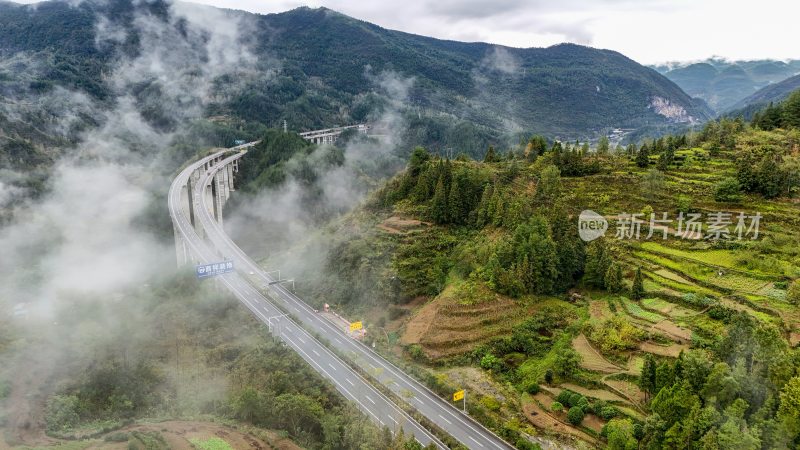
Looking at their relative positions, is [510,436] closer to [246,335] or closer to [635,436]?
[635,436]

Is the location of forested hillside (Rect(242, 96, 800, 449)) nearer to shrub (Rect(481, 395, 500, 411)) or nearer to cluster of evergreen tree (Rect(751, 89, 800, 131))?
shrub (Rect(481, 395, 500, 411))

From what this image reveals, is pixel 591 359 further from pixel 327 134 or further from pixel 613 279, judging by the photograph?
pixel 327 134

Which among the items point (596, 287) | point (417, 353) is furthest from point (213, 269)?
point (596, 287)

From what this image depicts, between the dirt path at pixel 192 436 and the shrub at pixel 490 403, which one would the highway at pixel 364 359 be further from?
the dirt path at pixel 192 436

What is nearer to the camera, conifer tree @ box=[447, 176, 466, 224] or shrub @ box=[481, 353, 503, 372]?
shrub @ box=[481, 353, 503, 372]

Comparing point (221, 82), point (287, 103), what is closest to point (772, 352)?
point (287, 103)

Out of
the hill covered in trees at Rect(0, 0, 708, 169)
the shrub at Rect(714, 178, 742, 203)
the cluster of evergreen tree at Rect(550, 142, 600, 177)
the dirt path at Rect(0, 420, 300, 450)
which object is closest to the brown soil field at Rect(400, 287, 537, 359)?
the dirt path at Rect(0, 420, 300, 450)
